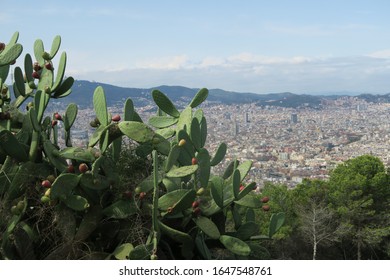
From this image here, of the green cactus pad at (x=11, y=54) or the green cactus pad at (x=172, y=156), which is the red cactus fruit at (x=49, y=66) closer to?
the green cactus pad at (x=11, y=54)

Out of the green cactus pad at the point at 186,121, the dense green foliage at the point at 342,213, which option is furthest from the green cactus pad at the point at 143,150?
the dense green foliage at the point at 342,213

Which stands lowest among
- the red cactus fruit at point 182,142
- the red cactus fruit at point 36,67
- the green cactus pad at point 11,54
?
the red cactus fruit at point 182,142

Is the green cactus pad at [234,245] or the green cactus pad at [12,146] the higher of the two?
the green cactus pad at [12,146]

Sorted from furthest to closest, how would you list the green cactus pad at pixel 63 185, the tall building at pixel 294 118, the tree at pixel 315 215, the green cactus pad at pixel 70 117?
1. the tall building at pixel 294 118
2. the tree at pixel 315 215
3. the green cactus pad at pixel 70 117
4. the green cactus pad at pixel 63 185

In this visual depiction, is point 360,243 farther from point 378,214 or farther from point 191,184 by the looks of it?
point 191,184

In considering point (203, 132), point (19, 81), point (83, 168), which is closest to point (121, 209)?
point (83, 168)

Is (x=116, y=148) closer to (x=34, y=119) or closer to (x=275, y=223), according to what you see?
(x=34, y=119)
